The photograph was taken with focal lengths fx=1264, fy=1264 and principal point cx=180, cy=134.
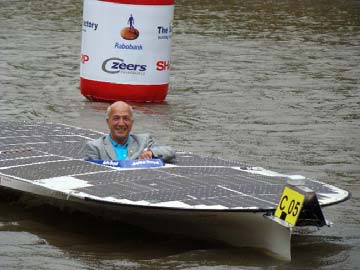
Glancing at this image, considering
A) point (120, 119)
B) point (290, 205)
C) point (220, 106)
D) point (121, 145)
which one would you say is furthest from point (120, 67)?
point (290, 205)

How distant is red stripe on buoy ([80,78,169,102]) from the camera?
16828mm

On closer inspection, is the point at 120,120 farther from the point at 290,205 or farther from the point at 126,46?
the point at 126,46

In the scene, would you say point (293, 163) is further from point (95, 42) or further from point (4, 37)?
point (4, 37)

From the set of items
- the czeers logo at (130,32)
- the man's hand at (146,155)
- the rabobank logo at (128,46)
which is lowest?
the man's hand at (146,155)

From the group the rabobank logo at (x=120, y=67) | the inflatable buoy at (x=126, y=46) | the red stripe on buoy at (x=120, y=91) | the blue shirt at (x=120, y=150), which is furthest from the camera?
the red stripe on buoy at (x=120, y=91)

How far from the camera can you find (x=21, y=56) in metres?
21.8

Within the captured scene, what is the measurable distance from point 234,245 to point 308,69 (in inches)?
470

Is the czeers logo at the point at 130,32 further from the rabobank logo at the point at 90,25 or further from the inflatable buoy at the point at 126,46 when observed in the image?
the rabobank logo at the point at 90,25

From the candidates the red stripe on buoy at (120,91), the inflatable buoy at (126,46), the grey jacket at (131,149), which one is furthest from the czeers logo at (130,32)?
the grey jacket at (131,149)

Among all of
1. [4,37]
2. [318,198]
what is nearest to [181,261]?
[318,198]

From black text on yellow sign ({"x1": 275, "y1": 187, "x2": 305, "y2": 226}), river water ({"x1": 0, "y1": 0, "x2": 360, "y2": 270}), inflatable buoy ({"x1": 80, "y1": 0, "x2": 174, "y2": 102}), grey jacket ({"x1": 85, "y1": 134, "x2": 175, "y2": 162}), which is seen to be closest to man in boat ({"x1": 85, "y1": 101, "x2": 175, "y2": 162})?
grey jacket ({"x1": 85, "y1": 134, "x2": 175, "y2": 162})

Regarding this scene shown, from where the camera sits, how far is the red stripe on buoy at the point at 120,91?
55.2ft

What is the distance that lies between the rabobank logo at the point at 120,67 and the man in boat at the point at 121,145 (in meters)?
5.74

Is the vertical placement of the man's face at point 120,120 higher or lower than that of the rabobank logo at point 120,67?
lower
